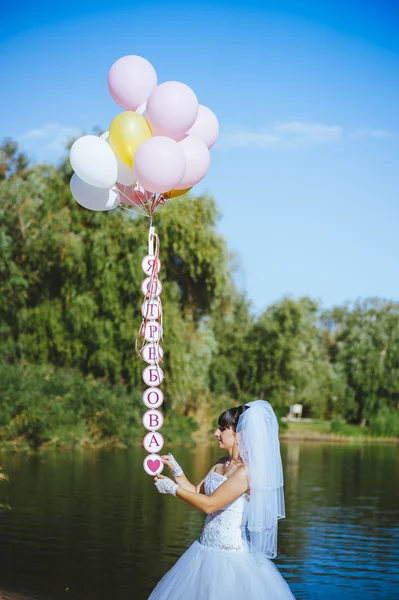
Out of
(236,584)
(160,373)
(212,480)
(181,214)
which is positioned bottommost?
(236,584)

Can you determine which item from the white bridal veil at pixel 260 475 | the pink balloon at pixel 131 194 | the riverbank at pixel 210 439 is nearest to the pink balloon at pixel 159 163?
the pink balloon at pixel 131 194

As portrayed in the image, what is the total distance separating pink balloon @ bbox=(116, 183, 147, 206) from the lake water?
3989 millimetres

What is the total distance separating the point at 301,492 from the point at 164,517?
14.9 feet

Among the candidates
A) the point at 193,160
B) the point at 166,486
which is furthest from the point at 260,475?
the point at 193,160

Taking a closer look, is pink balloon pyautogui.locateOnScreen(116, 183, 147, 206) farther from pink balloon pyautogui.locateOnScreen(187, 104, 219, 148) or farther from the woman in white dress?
the woman in white dress

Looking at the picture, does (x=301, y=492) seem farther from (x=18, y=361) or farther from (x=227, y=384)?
(x=227, y=384)

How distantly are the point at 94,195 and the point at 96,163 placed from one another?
38 centimetres

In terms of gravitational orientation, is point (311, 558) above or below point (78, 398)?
below

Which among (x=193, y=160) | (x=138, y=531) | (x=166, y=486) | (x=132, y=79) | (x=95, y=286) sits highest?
(x=95, y=286)

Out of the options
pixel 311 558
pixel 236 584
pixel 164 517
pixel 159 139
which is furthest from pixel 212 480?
pixel 164 517

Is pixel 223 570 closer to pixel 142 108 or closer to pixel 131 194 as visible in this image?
pixel 131 194

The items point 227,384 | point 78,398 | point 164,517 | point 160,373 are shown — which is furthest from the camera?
point 227,384

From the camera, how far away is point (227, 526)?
4.75m

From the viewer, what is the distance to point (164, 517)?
13156 mm
